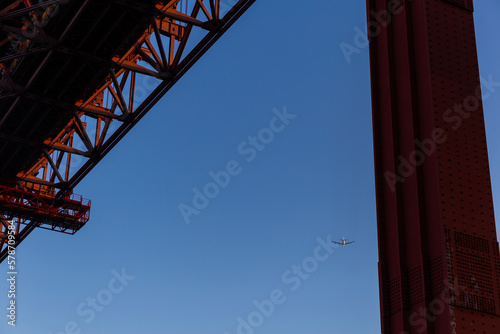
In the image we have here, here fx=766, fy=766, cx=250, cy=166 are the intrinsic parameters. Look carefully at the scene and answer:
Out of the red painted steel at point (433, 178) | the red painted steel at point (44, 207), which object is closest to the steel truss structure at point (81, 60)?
the red painted steel at point (44, 207)

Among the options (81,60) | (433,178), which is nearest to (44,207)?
(81,60)

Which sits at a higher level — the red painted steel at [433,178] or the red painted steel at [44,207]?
the red painted steel at [44,207]

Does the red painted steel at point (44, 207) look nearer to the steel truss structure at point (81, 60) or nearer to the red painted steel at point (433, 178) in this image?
the steel truss structure at point (81, 60)

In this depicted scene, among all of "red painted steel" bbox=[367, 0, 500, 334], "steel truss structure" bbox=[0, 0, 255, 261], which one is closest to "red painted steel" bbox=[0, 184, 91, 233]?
"steel truss structure" bbox=[0, 0, 255, 261]

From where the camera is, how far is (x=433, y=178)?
994 centimetres

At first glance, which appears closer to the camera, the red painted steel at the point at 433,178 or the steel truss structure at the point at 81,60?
the red painted steel at the point at 433,178

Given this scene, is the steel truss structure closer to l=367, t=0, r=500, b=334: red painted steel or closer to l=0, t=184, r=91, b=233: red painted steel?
l=0, t=184, r=91, b=233: red painted steel

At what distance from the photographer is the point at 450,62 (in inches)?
424

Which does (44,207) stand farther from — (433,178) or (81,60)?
(433,178)

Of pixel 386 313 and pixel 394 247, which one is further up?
pixel 394 247

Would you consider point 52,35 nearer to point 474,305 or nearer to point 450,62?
point 450,62

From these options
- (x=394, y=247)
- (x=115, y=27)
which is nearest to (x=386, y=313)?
(x=394, y=247)

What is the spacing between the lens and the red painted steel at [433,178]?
9.58 metres

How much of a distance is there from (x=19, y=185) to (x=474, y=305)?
24256mm
